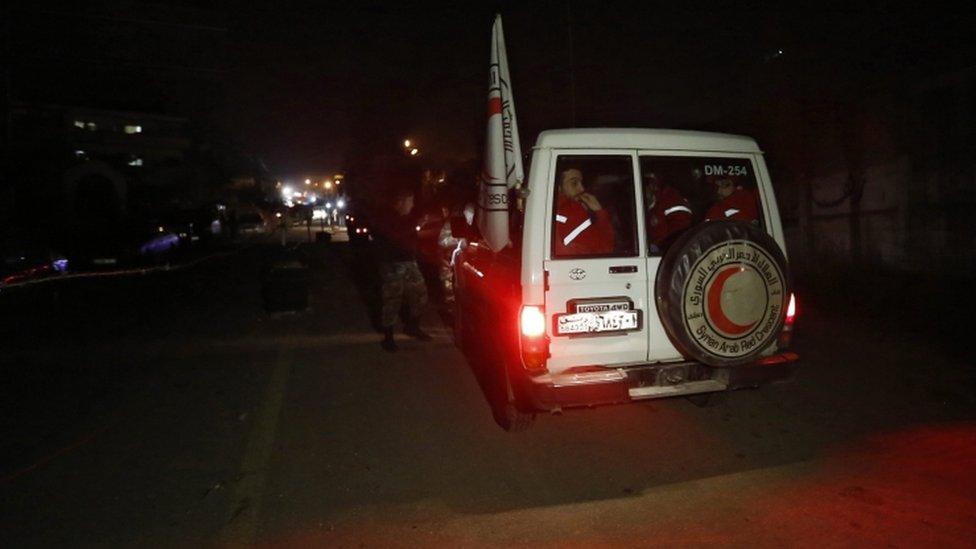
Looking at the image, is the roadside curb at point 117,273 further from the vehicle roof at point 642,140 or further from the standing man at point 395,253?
the vehicle roof at point 642,140

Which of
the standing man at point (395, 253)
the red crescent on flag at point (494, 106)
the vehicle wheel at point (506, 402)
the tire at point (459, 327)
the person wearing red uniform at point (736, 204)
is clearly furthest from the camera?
the standing man at point (395, 253)

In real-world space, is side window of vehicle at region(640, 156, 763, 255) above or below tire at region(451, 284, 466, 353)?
above

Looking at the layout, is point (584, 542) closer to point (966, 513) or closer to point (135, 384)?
point (966, 513)

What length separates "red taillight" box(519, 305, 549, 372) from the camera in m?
4.12

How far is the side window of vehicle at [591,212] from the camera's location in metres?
4.27

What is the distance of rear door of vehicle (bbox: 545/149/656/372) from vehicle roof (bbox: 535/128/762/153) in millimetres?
61

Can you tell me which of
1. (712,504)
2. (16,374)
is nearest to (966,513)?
(712,504)

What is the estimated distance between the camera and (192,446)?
495 cm

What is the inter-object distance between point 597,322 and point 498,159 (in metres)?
1.40

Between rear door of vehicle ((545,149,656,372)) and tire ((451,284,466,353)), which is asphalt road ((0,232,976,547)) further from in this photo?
rear door of vehicle ((545,149,656,372))

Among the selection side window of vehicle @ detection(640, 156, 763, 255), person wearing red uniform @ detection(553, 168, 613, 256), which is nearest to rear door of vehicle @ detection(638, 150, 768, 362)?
side window of vehicle @ detection(640, 156, 763, 255)

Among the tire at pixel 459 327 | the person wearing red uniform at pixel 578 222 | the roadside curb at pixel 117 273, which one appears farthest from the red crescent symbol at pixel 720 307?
the roadside curb at pixel 117 273

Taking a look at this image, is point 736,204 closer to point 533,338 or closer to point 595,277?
point 595,277

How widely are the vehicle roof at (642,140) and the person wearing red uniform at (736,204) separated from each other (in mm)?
257
